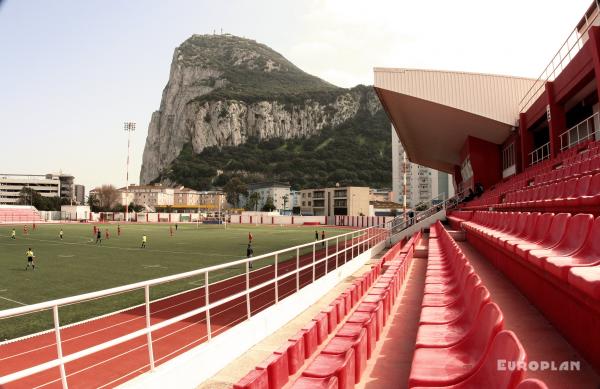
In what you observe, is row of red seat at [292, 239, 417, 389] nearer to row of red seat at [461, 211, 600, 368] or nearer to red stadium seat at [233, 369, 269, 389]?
red stadium seat at [233, 369, 269, 389]

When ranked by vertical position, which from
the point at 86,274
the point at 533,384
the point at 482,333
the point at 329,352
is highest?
the point at 533,384

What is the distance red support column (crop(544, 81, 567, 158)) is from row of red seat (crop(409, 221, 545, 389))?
14.2 m

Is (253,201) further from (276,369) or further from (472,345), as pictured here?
(472,345)

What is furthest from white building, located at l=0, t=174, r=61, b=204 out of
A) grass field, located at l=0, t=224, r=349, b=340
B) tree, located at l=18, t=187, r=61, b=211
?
grass field, located at l=0, t=224, r=349, b=340

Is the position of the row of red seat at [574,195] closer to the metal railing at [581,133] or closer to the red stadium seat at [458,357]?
the red stadium seat at [458,357]

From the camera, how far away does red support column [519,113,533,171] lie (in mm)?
19719

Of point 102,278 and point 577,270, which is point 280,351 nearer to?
point 577,270

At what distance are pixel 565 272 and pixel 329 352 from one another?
239 centimetres

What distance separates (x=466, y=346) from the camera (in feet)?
8.70

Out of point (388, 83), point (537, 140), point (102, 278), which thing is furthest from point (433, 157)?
point (102, 278)

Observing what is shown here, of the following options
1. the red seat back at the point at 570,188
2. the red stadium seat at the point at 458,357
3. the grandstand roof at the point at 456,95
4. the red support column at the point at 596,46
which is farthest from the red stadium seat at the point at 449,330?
the grandstand roof at the point at 456,95

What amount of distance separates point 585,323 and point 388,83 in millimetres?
18445

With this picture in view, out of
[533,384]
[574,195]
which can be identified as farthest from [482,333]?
[574,195]

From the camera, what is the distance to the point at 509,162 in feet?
79.9
